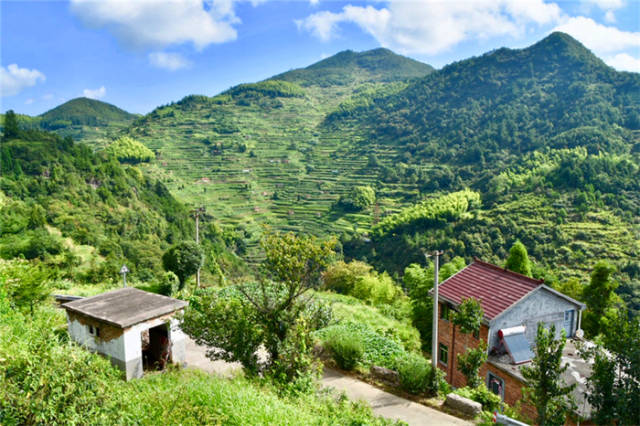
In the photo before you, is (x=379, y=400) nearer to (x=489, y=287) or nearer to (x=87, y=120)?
(x=489, y=287)

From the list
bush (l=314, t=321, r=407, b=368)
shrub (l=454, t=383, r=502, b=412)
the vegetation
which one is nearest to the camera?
shrub (l=454, t=383, r=502, b=412)

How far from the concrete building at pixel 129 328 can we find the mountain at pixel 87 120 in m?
120

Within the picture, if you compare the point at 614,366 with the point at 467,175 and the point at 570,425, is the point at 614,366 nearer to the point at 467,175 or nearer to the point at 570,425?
the point at 570,425

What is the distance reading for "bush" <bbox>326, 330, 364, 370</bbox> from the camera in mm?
11258

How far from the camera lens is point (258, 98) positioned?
172750 mm

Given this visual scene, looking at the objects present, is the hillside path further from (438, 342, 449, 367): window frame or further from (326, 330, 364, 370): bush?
(438, 342, 449, 367): window frame

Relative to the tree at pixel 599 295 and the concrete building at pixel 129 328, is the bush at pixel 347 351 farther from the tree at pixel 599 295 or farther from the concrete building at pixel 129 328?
the tree at pixel 599 295

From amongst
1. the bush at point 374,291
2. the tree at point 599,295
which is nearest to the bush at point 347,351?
the bush at point 374,291

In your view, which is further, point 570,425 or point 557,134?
point 557,134

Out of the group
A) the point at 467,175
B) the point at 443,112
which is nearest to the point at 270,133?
the point at 443,112

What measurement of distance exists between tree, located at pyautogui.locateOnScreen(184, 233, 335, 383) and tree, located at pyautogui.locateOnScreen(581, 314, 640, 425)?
503 centimetres

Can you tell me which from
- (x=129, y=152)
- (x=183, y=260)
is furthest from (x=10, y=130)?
(x=183, y=260)

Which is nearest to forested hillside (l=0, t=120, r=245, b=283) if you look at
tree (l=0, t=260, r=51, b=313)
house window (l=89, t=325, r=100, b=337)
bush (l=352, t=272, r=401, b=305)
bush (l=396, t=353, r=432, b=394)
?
tree (l=0, t=260, r=51, b=313)

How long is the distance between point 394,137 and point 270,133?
43.4 meters
